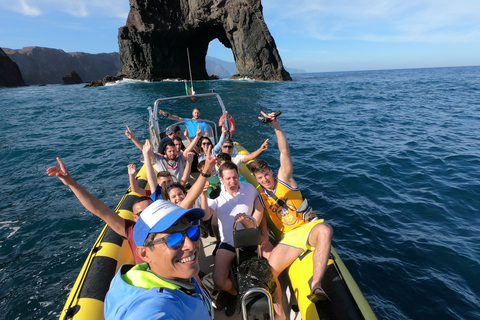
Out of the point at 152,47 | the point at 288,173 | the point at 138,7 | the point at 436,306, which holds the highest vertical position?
the point at 138,7

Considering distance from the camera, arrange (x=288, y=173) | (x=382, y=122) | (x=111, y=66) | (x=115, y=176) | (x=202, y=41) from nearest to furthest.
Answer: (x=288, y=173) < (x=115, y=176) < (x=382, y=122) < (x=202, y=41) < (x=111, y=66)

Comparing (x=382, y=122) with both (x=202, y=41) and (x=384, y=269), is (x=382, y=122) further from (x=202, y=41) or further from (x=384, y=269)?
(x=202, y=41)

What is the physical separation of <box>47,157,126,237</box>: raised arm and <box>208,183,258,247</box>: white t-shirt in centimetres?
103

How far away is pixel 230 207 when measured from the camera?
301 centimetres

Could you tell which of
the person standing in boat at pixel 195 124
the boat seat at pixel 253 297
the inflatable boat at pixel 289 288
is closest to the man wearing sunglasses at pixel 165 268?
the boat seat at pixel 253 297

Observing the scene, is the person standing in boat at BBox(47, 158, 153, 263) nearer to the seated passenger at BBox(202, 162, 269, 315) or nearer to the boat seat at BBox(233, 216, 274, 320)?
the seated passenger at BBox(202, 162, 269, 315)

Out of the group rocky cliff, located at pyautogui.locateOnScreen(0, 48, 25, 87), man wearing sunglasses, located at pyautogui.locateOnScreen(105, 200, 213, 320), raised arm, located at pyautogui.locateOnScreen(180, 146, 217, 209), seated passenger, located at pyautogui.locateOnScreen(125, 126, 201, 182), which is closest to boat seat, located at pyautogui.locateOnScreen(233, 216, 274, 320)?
raised arm, located at pyautogui.locateOnScreen(180, 146, 217, 209)

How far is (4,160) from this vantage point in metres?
9.41

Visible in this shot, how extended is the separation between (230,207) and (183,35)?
56.5 meters

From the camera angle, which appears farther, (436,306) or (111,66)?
(111,66)

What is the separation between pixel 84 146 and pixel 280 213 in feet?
34.2

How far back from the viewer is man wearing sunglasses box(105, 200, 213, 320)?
113 cm

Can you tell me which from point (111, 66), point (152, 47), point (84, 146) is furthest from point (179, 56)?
point (111, 66)

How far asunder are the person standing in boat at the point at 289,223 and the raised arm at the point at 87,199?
5.04 ft
